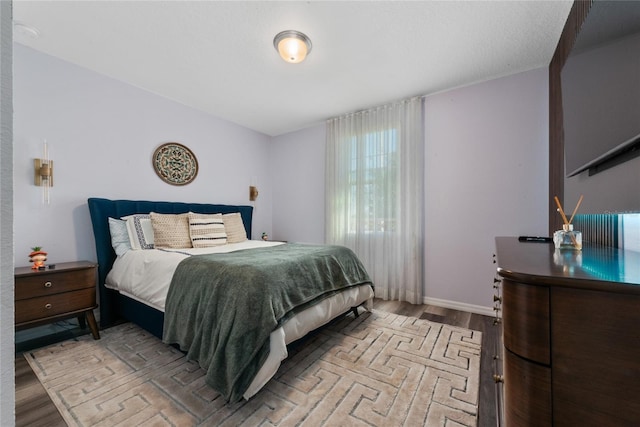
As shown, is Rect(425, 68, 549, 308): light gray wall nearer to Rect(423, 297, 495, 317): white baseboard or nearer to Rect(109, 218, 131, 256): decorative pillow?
Rect(423, 297, 495, 317): white baseboard

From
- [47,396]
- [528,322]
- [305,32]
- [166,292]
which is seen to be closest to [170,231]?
[166,292]

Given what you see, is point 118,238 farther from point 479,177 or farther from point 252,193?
point 479,177

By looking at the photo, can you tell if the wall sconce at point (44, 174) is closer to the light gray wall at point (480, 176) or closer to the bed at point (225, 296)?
the bed at point (225, 296)

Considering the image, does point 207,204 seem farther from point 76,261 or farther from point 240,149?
point 76,261

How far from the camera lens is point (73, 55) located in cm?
230

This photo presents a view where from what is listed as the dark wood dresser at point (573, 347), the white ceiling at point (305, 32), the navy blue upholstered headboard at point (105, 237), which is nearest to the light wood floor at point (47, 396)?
the navy blue upholstered headboard at point (105, 237)

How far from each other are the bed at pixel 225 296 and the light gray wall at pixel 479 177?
3.53ft

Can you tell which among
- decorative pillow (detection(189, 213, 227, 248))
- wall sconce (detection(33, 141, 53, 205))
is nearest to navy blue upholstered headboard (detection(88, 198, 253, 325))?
wall sconce (detection(33, 141, 53, 205))

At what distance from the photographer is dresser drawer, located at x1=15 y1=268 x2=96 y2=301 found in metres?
1.82

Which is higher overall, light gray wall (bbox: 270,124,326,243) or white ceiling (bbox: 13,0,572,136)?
white ceiling (bbox: 13,0,572,136)

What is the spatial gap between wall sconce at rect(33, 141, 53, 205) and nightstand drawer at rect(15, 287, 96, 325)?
0.91m

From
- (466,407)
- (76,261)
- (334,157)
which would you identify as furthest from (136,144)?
(466,407)

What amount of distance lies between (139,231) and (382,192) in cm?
282

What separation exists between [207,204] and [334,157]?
6.33 ft
